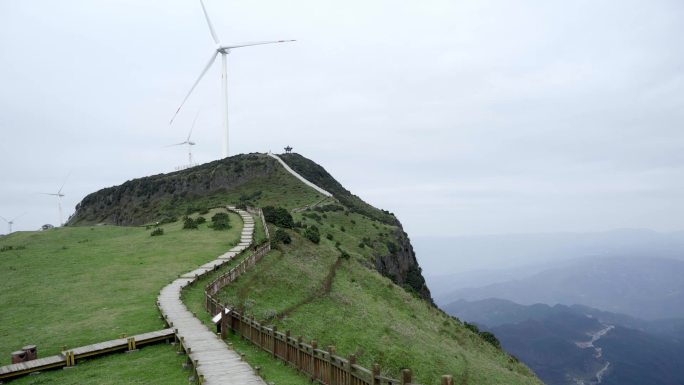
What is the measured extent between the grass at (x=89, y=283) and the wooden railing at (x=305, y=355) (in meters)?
4.64

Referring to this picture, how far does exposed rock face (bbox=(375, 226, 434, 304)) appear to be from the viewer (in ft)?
254

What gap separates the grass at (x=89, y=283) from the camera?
2588cm

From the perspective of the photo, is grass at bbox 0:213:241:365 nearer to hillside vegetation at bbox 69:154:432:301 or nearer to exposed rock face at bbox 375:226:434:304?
exposed rock face at bbox 375:226:434:304

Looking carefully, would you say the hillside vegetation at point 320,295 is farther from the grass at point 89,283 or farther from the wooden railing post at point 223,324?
the wooden railing post at point 223,324

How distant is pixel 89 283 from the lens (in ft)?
122

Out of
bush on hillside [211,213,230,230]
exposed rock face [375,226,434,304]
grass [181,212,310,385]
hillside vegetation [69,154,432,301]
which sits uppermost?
hillside vegetation [69,154,432,301]

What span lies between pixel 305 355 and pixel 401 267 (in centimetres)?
6963

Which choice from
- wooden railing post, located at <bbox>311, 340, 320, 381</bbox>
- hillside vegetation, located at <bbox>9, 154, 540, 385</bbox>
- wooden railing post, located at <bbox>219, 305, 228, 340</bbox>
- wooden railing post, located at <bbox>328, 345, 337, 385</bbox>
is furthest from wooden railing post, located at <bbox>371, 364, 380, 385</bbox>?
wooden railing post, located at <bbox>219, 305, 228, 340</bbox>

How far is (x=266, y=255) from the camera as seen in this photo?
48156 mm

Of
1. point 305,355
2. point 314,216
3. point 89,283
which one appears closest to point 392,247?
point 314,216

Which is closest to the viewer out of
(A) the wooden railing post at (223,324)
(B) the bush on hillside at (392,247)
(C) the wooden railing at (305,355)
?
(C) the wooden railing at (305,355)

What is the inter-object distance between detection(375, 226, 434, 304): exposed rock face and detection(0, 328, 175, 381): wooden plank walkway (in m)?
51.0

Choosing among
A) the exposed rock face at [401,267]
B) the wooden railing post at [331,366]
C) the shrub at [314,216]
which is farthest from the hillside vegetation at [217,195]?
the wooden railing post at [331,366]

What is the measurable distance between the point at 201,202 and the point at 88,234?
48.5 metres
